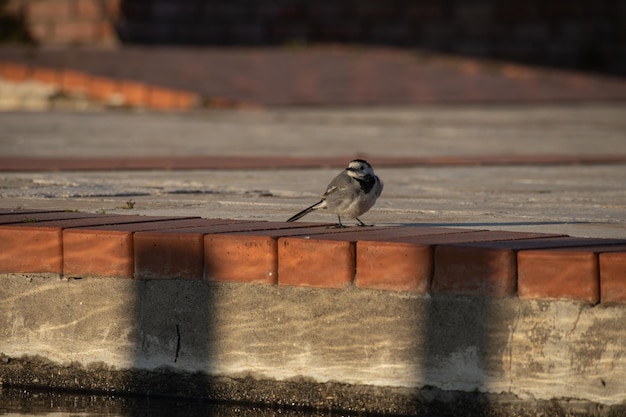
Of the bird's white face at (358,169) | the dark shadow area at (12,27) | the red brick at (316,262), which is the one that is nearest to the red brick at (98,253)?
the red brick at (316,262)

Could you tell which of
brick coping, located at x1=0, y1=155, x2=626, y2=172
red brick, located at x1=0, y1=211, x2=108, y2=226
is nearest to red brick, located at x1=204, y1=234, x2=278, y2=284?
red brick, located at x1=0, y1=211, x2=108, y2=226

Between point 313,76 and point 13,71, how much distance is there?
3.33 metres

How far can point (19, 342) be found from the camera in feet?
14.4

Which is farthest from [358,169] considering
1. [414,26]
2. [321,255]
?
[414,26]

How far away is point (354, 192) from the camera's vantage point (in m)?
4.25

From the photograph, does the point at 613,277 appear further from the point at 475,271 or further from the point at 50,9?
the point at 50,9

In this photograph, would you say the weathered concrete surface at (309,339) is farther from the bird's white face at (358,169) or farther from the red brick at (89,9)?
the red brick at (89,9)

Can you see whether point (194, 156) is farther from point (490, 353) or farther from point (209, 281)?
point (490, 353)

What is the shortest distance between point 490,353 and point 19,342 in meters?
1.67

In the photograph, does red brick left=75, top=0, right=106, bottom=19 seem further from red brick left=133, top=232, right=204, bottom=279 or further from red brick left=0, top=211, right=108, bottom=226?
red brick left=133, top=232, right=204, bottom=279

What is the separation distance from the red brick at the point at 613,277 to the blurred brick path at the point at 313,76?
903 cm

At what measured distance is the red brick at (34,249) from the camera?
4289 mm

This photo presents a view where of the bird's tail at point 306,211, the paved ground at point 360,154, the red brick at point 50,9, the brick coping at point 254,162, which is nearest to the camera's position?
the bird's tail at point 306,211

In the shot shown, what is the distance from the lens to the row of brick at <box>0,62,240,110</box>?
1259 cm
